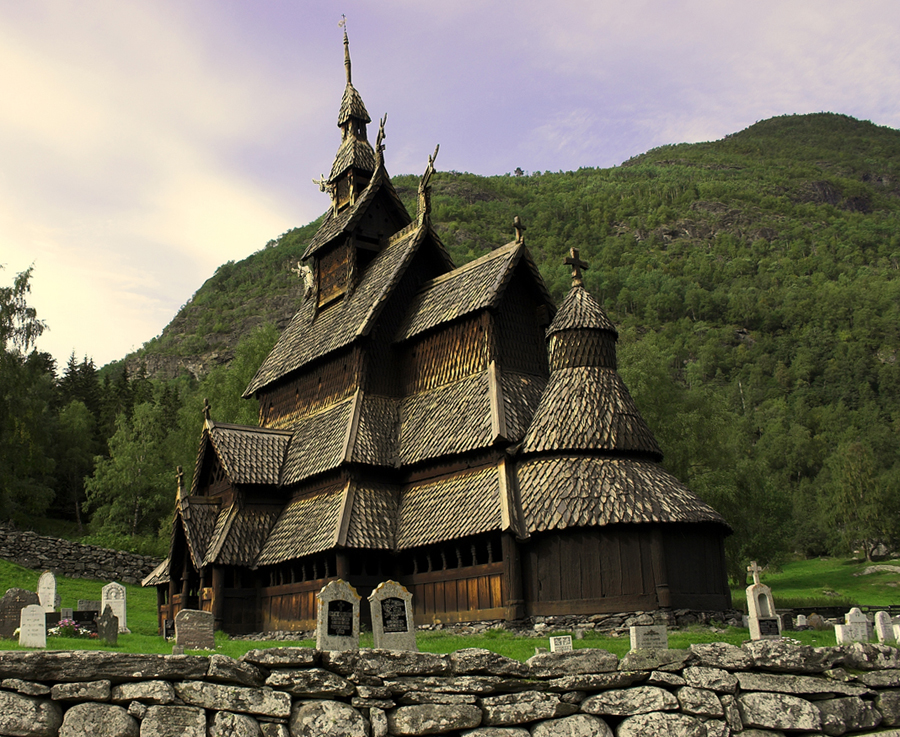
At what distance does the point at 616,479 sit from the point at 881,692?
10579 millimetres

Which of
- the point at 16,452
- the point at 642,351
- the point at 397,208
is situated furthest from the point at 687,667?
the point at 16,452

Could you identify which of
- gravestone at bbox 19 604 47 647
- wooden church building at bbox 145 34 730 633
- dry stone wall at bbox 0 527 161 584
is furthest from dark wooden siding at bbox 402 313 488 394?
dry stone wall at bbox 0 527 161 584

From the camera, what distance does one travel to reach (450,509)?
22750mm

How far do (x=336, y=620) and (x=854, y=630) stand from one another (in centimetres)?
1201

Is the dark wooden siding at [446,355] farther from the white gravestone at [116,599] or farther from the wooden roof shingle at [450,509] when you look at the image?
the white gravestone at [116,599]

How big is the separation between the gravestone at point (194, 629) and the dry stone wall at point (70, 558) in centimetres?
2213

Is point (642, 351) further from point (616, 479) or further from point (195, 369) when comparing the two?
point (195, 369)

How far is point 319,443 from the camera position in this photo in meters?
26.9

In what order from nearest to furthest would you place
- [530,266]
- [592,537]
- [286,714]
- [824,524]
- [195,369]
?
1. [286,714]
2. [592,537]
3. [530,266]
4. [824,524]
5. [195,369]

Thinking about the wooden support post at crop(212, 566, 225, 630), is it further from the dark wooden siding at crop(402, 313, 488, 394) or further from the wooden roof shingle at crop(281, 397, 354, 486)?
the dark wooden siding at crop(402, 313, 488, 394)

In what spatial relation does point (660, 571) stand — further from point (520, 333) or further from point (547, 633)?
point (520, 333)

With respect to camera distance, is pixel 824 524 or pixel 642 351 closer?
pixel 642 351

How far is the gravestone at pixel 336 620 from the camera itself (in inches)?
531

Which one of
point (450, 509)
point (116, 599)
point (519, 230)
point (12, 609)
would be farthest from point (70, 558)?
point (519, 230)
